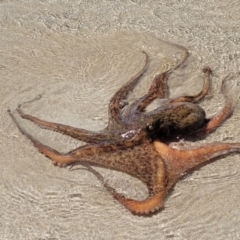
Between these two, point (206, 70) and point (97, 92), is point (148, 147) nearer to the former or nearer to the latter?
point (97, 92)

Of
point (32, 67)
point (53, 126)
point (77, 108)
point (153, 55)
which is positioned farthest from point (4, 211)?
→ point (153, 55)

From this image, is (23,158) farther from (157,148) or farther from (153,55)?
(153,55)

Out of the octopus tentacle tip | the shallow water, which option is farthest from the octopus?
the octopus tentacle tip

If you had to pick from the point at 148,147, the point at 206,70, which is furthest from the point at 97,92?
the point at 148,147

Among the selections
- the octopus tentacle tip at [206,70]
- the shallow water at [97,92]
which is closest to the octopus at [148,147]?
the shallow water at [97,92]

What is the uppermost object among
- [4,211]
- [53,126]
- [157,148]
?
[157,148]

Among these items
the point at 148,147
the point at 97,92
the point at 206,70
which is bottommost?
the point at 97,92
